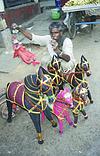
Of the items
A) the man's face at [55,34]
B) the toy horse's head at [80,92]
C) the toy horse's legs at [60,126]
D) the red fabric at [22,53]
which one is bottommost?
the toy horse's legs at [60,126]

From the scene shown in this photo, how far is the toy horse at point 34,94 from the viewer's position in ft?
10.6

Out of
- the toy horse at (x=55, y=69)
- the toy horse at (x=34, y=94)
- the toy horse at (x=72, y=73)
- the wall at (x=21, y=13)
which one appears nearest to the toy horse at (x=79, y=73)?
the toy horse at (x=72, y=73)

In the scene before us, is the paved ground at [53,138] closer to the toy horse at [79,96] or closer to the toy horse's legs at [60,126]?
the toy horse's legs at [60,126]

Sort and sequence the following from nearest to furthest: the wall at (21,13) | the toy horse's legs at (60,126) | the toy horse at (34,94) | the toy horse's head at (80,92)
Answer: the toy horse at (34,94) < the toy horse's head at (80,92) < the toy horse's legs at (60,126) < the wall at (21,13)

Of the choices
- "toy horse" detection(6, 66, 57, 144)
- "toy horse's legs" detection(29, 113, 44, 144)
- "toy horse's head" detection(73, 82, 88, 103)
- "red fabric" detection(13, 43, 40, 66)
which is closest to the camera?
"toy horse" detection(6, 66, 57, 144)

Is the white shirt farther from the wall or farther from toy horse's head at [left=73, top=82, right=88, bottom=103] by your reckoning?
the wall

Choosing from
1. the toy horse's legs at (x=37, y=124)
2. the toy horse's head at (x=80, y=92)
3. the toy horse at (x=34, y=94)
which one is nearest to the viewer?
the toy horse at (x=34, y=94)

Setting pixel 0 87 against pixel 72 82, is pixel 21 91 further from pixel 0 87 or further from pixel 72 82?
pixel 0 87

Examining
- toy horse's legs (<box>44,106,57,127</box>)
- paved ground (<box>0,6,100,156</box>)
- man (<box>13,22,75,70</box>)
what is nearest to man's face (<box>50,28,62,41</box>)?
man (<box>13,22,75,70</box>)

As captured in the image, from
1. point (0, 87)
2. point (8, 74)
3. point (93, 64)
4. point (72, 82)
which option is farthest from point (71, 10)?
point (72, 82)

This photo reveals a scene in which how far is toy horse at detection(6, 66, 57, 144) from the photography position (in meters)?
3.23

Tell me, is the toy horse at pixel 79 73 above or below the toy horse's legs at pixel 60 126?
above

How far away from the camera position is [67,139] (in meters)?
3.83

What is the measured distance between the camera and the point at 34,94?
11.2 feet
